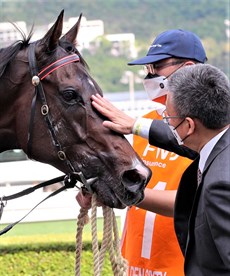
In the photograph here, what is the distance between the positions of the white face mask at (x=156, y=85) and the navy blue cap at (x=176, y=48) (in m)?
0.09

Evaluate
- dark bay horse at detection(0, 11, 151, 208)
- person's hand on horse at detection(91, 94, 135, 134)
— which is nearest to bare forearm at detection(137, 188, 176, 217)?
dark bay horse at detection(0, 11, 151, 208)

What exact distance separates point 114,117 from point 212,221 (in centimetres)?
107

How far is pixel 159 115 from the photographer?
12.6 ft

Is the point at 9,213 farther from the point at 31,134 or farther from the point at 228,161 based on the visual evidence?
the point at 228,161

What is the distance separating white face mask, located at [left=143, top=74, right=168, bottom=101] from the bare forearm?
550mm

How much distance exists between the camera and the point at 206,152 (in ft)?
9.00

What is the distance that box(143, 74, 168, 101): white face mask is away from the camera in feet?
12.1

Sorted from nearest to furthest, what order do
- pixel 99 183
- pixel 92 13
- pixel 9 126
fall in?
pixel 99 183
pixel 9 126
pixel 92 13

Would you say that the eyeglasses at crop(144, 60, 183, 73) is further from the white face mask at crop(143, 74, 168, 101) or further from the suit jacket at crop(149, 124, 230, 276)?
the suit jacket at crop(149, 124, 230, 276)

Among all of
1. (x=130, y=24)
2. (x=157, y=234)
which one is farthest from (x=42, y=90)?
(x=130, y=24)

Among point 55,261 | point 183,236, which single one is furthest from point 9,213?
point 183,236

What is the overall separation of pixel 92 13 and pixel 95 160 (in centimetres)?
4230

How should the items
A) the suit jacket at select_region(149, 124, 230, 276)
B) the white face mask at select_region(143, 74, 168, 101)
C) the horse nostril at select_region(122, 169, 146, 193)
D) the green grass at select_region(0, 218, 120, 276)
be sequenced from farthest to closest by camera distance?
the green grass at select_region(0, 218, 120, 276) → the white face mask at select_region(143, 74, 168, 101) → the horse nostril at select_region(122, 169, 146, 193) → the suit jacket at select_region(149, 124, 230, 276)

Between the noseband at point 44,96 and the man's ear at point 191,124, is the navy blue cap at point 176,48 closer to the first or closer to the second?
the noseband at point 44,96
